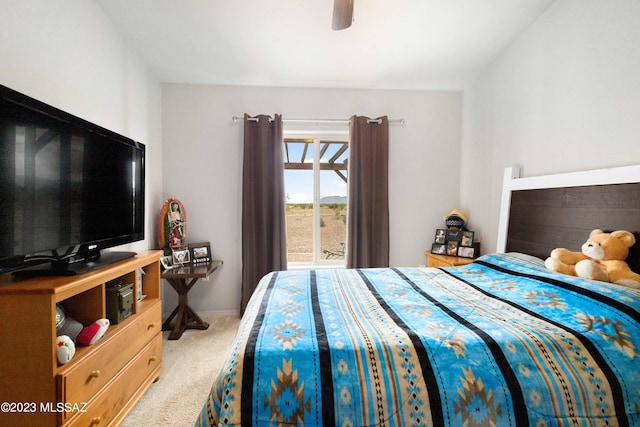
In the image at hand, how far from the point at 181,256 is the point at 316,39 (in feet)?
7.71

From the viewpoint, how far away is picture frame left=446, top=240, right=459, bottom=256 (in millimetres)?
2730

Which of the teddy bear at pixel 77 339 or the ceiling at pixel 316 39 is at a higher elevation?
the ceiling at pixel 316 39

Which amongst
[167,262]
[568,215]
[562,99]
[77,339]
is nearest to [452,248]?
[568,215]

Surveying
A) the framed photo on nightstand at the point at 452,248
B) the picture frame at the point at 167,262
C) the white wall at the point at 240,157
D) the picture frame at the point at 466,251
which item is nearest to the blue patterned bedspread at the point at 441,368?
the picture frame at the point at 466,251

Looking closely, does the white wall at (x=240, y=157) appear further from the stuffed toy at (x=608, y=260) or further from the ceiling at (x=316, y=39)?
the stuffed toy at (x=608, y=260)

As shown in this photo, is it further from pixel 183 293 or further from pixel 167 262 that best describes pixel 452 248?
pixel 167 262

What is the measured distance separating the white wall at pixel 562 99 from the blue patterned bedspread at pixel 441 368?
96 centimetres

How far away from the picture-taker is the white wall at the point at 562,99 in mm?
1435

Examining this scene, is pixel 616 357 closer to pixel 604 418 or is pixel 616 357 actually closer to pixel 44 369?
pixel 604 418

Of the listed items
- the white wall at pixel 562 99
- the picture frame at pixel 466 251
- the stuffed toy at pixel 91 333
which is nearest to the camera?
the stuffed toy at pixel 91 333

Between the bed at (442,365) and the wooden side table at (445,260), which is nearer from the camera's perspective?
the bed at (442,365)

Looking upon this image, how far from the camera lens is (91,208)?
1.43 m

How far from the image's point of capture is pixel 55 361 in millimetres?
1046

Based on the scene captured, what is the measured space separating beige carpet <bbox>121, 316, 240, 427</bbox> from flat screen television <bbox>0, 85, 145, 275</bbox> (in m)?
0.93
